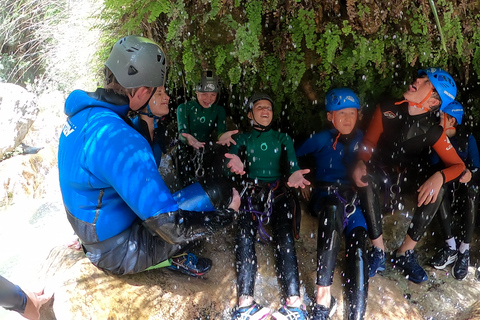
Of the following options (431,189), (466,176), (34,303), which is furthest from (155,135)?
(466,176)

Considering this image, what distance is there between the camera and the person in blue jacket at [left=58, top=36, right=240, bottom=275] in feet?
8.59

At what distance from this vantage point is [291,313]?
3.52 meters

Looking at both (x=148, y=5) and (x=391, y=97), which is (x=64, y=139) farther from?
(x=391, y=97)

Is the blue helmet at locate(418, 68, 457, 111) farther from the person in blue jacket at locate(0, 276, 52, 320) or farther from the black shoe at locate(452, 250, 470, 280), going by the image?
the person in blue jacket at locate(0, 276, 52, 320)

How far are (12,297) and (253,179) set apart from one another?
2.89 meters

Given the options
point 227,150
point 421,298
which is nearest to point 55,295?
point 227,150

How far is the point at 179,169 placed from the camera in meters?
5.13

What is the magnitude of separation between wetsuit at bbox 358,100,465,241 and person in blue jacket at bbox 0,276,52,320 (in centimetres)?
376

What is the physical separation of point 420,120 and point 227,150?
8.67ft

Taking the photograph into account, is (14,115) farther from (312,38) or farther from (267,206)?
(312,38)

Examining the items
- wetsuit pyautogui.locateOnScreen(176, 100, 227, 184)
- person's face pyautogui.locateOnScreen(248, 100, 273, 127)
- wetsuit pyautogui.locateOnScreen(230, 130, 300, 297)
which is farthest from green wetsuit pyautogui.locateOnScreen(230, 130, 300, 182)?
wetsuit pyautogui.locateOnScreen(176, 100, 227, 184)

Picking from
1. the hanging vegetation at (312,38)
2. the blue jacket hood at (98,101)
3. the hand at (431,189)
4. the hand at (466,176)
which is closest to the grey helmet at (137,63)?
the blue jacket hood at (98,101)

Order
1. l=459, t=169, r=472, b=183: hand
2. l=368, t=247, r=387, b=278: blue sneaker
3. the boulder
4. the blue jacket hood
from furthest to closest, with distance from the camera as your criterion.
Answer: the boulder, l=459, t=169, r=472, b=183: hand, l=368, t=247, r=387, b=278: blue sneaker, the blue jacket hood

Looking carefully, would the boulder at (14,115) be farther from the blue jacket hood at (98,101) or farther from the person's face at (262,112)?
the person's face at (262,112)
